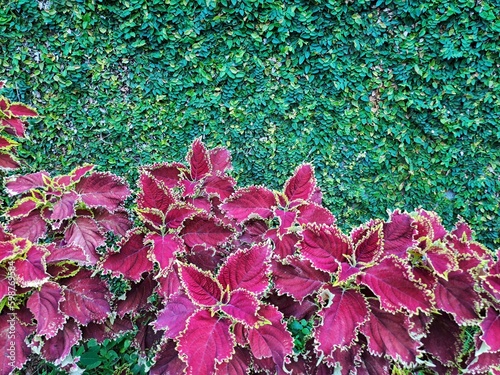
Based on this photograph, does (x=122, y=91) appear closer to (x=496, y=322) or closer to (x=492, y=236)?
(x=496, y=322)

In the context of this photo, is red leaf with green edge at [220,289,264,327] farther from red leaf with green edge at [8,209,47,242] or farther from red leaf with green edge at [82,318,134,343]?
red leaf with green edge at [8,209,47,242]

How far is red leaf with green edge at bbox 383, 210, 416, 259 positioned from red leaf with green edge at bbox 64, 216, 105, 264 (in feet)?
2.94

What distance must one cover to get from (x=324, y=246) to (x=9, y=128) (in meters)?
1.31

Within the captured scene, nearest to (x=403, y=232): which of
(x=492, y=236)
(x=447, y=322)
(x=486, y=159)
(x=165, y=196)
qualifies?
(x=447, y=322)

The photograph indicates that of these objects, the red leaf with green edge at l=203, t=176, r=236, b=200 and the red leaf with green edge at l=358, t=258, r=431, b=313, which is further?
the red leaf with green edge at l=203, t=176, r=236, b=200

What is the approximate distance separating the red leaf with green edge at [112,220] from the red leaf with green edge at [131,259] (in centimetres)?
24

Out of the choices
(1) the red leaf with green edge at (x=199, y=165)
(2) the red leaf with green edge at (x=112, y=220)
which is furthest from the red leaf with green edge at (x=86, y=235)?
(1) the red leaf with green edge at (x=199, y=165)

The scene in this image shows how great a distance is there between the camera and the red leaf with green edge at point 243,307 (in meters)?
1.04

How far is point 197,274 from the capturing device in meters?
1.12

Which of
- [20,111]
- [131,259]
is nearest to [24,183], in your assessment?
[20,111]

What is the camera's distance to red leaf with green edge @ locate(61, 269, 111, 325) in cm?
127

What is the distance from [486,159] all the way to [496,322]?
169cm

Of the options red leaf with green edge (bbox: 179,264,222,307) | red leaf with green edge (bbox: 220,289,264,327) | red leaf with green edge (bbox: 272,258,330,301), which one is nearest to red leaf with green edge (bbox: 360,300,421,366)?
red leaf with green edge (bbox: 272,258,330,301)

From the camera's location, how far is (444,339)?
1.15m
